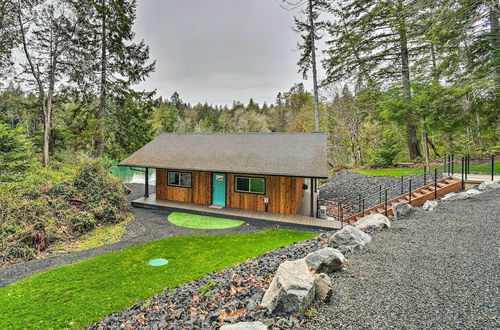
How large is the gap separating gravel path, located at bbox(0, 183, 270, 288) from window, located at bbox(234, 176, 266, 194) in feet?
5.33

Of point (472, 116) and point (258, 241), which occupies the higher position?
point (472, 116)

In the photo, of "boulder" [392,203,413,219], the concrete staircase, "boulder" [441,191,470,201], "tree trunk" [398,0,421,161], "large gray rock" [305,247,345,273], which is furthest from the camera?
"tree trunk" [398,0,421,161]

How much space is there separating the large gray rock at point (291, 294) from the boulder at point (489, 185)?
8.52 m

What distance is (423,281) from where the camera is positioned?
3309 millimetres

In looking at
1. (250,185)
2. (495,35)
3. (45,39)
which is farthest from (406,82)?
(45,39)

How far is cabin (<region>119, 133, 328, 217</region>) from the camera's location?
934cm

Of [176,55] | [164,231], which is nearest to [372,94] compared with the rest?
[164,231]

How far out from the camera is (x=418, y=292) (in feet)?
10.0

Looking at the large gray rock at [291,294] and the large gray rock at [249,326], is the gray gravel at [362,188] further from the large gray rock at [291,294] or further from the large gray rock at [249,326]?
the large gray rock at [249,326]

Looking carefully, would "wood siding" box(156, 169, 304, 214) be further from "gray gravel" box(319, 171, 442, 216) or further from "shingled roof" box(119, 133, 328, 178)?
"gray gravel" box(319, 171, 442, 216)

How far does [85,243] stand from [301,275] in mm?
7251

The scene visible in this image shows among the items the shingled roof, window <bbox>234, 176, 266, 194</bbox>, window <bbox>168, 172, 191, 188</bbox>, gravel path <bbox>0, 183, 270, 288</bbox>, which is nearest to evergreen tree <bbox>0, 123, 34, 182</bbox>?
the shingled roof

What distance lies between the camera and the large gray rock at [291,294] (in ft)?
9.45

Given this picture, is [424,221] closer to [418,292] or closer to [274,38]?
[418,292]
